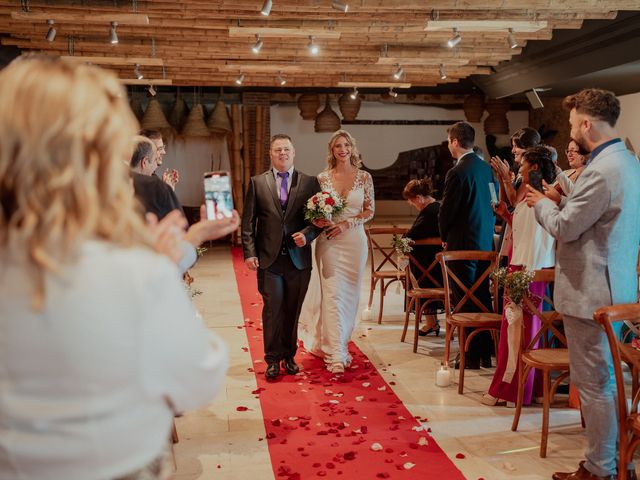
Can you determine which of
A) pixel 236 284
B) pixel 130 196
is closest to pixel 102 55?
pixel 236 284

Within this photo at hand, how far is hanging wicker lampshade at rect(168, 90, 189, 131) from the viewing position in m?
14.1

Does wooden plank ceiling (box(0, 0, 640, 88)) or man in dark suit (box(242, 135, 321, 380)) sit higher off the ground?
wooden plank ceiling (box(0, 0, 640, 88))

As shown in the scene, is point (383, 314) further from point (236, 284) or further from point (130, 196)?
point (130, 196)

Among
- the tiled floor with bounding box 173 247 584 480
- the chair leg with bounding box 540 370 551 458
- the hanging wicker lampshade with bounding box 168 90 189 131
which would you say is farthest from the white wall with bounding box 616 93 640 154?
the chair leg with bounding box 540 370 551 458

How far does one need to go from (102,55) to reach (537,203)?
7738 mm

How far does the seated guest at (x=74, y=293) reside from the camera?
120 cm

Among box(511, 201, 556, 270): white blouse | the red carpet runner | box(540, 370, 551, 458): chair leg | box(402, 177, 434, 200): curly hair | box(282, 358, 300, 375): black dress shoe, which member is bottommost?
the red carpet runner

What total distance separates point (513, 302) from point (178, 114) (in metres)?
11.0

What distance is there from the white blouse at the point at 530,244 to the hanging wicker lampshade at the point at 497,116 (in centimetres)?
1128

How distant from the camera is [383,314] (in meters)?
7.67

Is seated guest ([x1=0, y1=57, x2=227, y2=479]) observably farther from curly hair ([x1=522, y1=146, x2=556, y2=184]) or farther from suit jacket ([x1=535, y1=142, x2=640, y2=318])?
curly hair ([x1=522, y1=146, x2=556, y2=184])

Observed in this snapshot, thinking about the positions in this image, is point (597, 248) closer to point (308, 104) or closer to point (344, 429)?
point (344, 429)

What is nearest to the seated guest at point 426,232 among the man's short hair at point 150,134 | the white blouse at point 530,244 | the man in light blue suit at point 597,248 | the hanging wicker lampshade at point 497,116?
the white blouse at point 530,244

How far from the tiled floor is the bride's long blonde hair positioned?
2660 millimetres
